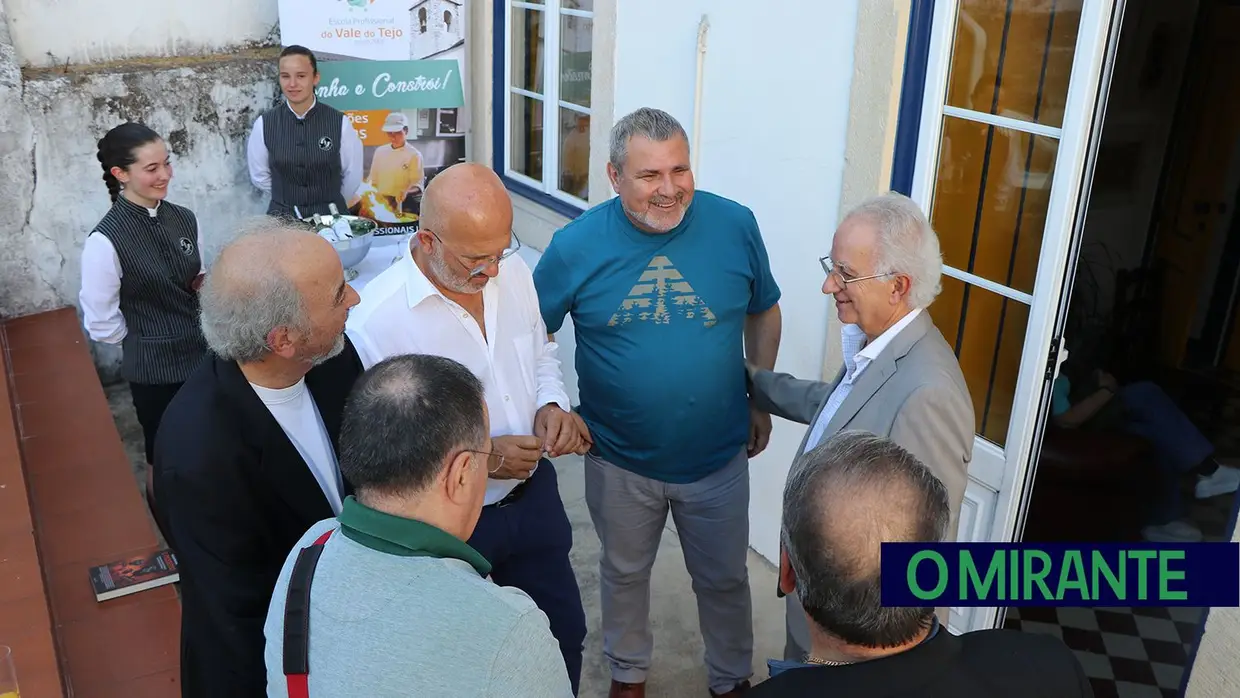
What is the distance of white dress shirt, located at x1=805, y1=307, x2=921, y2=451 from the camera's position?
2.41m

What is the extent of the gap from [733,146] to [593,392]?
53.6 inches

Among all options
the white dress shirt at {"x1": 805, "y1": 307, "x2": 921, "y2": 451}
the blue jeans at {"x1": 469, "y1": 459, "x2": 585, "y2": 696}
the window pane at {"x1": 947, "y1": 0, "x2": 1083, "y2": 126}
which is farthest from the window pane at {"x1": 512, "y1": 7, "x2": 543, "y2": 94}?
the white dress shirt at {"x1": 805, "y1": 307, "x2": 921, "y2": 451}

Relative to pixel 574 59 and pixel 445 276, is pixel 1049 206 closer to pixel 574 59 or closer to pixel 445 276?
pixel 445 276

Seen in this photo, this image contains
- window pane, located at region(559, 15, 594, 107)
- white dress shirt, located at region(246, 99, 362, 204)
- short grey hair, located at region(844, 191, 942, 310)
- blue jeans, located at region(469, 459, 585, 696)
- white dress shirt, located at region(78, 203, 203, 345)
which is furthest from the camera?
white dress shirt, located at region(246, 99, 362, 204)

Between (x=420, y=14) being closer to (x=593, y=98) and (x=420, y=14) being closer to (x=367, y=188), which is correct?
(x=367, y=188)

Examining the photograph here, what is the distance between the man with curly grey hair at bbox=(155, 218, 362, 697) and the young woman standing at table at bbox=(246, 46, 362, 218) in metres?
3.87

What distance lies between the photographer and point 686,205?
9.61ft

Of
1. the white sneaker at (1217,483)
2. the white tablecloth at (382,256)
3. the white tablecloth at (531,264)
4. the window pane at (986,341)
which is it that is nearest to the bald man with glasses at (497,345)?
the window pane at (986,341)

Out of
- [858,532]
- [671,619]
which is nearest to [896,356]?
[858,532]

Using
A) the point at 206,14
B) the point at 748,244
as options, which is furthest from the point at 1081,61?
the point at 206,14

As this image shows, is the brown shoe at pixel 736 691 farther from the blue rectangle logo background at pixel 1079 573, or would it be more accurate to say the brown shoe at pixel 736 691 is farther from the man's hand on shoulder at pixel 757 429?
the blue rectangle logo background at pixel 1079 573

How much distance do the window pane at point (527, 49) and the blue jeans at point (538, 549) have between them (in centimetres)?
343

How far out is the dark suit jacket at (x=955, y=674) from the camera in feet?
4.57

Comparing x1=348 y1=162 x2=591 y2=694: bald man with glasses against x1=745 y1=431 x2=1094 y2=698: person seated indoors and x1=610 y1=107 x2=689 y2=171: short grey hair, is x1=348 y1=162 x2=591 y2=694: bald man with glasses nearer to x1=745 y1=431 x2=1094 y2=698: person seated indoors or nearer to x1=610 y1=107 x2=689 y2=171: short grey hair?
x1=610 y1=107 x2=689 y2=171: short grey hair
